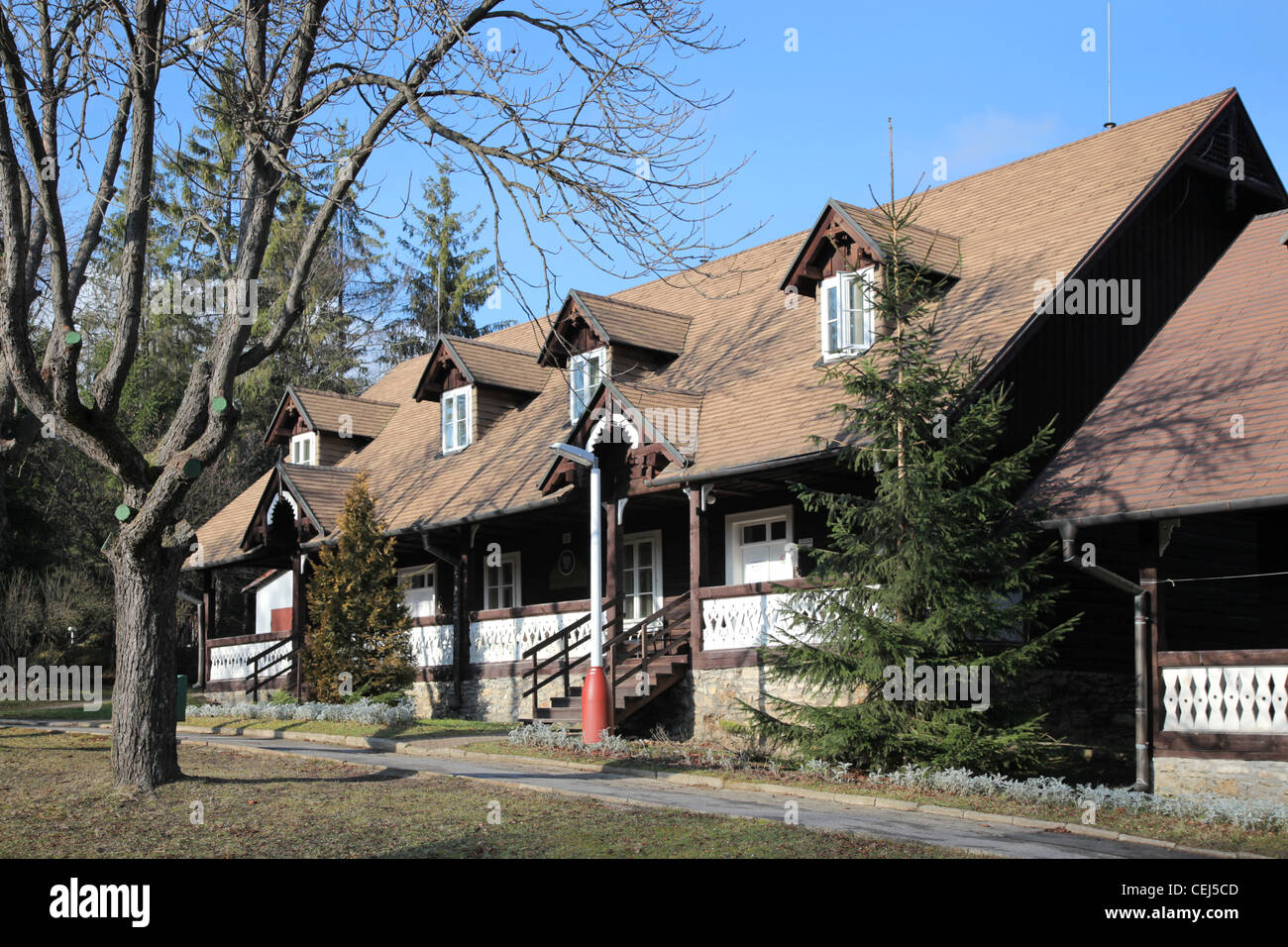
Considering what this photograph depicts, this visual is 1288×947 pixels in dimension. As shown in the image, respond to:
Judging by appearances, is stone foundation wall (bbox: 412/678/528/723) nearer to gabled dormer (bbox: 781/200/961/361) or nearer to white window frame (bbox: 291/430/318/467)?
gabled dormer (bbox: 781/200/961/361)

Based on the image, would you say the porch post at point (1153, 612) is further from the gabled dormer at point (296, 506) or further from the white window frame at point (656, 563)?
the gabled dormer at point (296, 506)

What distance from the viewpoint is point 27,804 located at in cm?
1142

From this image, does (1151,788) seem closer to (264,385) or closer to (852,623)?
(852,623)

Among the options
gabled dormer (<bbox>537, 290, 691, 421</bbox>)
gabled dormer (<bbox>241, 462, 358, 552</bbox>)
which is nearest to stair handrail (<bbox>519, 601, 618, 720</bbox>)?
gabled dormer (<bbox>537, 290, 691, 421</bbox>)

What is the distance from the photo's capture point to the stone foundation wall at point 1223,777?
1255 centimetres

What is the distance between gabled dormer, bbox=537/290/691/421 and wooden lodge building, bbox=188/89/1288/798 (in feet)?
0.21

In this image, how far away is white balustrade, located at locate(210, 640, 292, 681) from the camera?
28.2 m

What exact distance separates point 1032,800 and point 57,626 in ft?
94.0

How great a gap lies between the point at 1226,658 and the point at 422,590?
1815 cm

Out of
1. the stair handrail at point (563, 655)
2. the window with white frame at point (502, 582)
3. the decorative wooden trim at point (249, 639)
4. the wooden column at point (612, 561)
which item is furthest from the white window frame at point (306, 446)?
the wooden column at point (612, 561)

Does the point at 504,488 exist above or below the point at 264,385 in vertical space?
below

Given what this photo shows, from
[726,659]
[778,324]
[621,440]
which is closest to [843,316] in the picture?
[778,324]

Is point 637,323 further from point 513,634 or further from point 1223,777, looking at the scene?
point 1223,777
